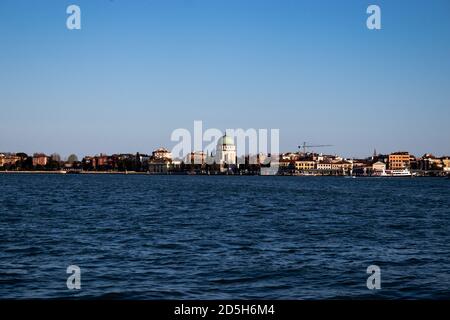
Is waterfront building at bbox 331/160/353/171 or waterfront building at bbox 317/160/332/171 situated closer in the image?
waterfront building at bbox 317/160/332/171

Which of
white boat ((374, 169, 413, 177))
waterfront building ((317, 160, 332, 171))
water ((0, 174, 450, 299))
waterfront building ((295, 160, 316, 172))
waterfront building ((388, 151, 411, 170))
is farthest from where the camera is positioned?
waterfront building ((295, 160, 316, 172))

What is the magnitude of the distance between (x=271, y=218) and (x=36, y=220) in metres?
9.97

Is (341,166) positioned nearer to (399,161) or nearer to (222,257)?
(399,161)

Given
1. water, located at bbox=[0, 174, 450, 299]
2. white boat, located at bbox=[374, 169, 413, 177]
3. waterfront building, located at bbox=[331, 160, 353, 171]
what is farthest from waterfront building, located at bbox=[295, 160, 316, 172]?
water, located at bbox=[0, 174, 450, 299]

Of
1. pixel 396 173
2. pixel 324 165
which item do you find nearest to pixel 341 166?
pixel 324 165

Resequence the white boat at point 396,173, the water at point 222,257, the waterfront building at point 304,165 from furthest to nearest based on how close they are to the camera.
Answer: the waterfront building at point 304,165 → the white boat at point 396,173 → the water at point 222,257

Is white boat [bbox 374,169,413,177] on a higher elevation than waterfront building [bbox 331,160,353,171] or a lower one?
lower

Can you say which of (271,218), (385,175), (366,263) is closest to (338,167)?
(385,175)

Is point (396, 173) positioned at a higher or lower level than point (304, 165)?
lower

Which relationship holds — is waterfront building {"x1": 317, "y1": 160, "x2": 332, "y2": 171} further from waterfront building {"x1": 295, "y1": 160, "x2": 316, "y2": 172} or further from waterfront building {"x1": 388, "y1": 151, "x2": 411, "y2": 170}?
waterfront building {"x1": 388, "y1": 151, "x2": 411, "y2": 170}

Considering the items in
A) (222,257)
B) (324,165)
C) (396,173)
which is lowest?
(396,173)

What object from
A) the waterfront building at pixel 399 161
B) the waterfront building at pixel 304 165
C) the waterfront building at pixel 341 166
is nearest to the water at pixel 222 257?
the waterfront building at pixel 304 165

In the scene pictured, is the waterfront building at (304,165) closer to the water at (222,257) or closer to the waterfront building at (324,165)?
the waterfront building at (324,165)
